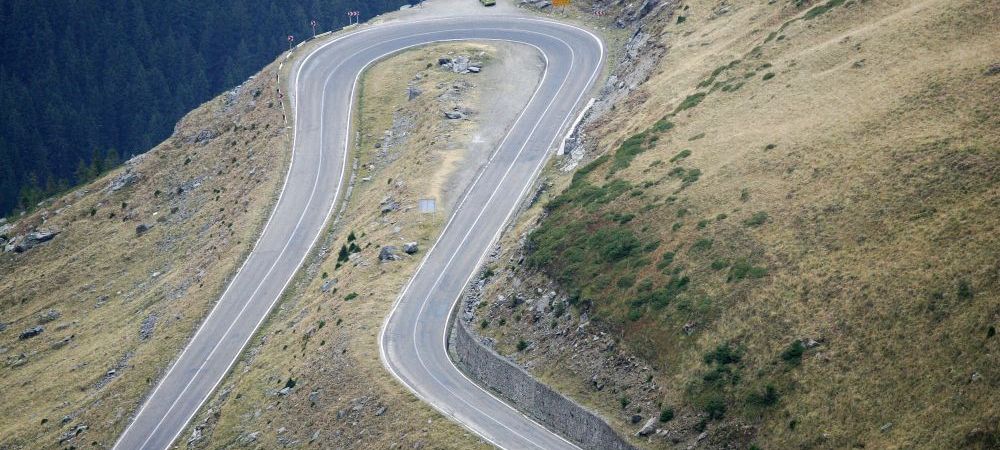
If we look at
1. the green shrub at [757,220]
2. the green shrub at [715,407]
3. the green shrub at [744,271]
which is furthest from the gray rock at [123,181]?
the green shrub at [715,407]

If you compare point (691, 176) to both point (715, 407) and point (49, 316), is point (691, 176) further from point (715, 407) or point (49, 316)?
point (49, 316)

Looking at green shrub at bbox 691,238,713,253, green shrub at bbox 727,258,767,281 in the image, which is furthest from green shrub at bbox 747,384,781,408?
green shrub at bbox 691,238,713,253

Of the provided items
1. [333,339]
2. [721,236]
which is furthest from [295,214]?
[721,236]

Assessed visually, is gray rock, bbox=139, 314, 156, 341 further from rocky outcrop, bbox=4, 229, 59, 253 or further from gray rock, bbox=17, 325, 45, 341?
rocky outcrop, bbox=4, 229, 59, 253

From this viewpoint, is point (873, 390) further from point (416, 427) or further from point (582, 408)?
point (416, 427)

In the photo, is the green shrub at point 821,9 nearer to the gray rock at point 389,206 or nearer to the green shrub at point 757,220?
the green shrub at point 757,220
